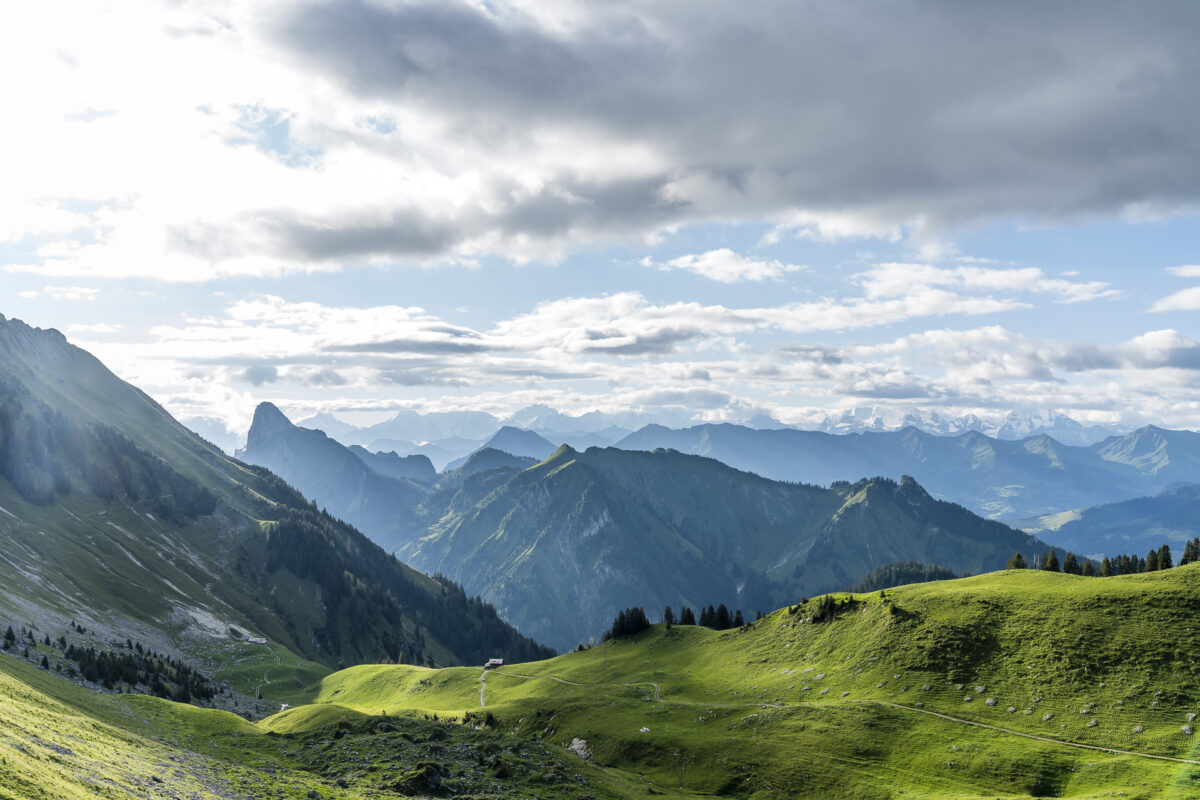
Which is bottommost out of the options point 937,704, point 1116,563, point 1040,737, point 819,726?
point 819,726

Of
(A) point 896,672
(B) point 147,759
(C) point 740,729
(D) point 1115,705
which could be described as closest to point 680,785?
(C) point 740,729

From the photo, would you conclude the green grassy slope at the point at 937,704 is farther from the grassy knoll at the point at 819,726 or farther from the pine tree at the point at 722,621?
the pine tree at the point at 722,621

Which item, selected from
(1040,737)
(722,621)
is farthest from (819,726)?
(722,621)

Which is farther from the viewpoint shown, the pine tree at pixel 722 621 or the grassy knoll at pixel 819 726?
the pine tree at pixel 722 621

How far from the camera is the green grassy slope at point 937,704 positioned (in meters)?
74.2

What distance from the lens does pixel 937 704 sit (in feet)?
A: 296

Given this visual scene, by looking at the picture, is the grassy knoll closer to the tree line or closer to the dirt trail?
the dirt trail

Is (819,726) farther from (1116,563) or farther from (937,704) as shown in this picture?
(1116,563)

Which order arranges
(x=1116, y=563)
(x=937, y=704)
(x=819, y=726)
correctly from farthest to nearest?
(x=1116, y=563) → (x=937, y=704) → (x=819, y=726)

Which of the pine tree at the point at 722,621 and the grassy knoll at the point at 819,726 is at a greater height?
the grassy knoll at the point at 819,726

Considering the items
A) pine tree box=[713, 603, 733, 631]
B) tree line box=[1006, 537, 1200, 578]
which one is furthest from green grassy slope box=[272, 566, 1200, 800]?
pine tree box=[713, 603, 733, 631]

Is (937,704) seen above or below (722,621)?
above

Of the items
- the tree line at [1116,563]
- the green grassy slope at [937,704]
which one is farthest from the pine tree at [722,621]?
the tree line at [1116,563]

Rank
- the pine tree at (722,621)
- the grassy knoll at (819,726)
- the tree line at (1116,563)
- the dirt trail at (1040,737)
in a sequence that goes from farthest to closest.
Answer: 1. the pine tree at (722,621)
2. the tree line at (1116,563)
3. the dirt trail at (1040,737)
4. the grassy knoll at (819,726)
